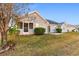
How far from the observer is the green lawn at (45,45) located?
7344 millimetres

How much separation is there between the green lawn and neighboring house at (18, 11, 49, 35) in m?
0.08

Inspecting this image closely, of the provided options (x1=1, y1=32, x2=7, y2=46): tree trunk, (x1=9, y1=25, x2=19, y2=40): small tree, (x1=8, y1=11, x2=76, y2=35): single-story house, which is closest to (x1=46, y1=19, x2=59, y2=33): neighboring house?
(x1=8, y1=11, x2=76, y2=35): single-story house

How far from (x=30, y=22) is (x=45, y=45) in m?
0.31

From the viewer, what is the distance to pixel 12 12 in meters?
7.34

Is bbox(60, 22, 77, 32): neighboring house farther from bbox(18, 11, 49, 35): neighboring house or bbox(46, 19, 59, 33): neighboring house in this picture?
bbox(18, 11, 49, 35): neighboring house

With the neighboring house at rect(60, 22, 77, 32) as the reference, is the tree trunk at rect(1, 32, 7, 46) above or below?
below

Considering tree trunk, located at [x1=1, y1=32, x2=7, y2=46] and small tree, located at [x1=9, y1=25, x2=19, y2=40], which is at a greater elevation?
small tree, located at [x1=9, y1=25, x2=19, y2=40]

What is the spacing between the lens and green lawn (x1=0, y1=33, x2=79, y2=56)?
734cm

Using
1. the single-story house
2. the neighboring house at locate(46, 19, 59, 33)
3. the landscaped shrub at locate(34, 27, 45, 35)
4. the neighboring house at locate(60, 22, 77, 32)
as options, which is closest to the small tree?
the single-story house

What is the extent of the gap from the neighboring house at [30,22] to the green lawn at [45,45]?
0.08m

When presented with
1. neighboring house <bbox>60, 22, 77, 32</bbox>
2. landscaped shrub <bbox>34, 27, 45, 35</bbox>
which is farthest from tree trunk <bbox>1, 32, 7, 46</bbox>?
neighboring house <bbox>60, 22, 77, 32</bbox>

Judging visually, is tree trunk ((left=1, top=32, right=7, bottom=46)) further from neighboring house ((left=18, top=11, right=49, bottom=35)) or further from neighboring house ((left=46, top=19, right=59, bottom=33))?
neighboring house ((left=46, top=19, right=59, bottom=33))

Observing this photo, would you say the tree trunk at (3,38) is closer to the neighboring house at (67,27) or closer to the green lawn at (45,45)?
the green lawn at (45,45)

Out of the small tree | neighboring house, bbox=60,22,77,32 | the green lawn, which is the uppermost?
neighboring house, bbox=60,22,77,32
